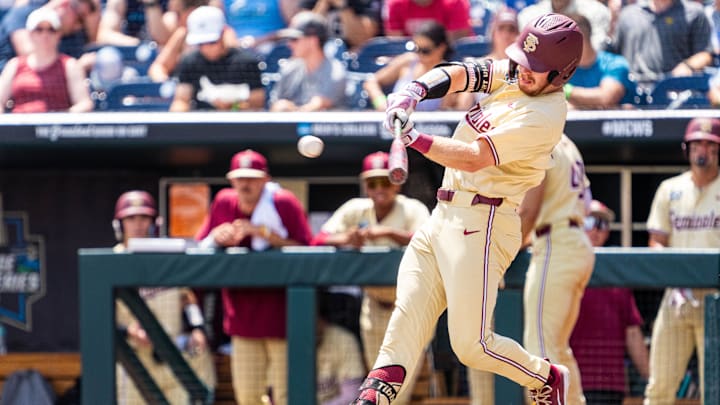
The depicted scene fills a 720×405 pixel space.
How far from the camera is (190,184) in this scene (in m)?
9.03

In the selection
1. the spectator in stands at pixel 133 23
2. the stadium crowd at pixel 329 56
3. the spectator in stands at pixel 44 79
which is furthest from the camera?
the spectator in stands at pixel 133 23

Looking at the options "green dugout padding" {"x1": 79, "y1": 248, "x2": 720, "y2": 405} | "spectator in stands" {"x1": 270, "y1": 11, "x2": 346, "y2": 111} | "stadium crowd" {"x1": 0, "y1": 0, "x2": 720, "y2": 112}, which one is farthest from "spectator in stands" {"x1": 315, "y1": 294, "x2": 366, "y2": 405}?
"stadium crowd" {"x1": 0, "y1": 0, "x2": 720, "y2": 112}

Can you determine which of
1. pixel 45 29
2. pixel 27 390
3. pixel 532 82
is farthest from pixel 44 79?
pixel 532 82

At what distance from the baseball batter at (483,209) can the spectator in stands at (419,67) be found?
2738mm

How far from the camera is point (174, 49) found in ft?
29.0

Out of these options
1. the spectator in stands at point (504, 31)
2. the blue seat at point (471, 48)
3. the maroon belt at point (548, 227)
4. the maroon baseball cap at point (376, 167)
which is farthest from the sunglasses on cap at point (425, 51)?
the maroon belt at point (548, 227)

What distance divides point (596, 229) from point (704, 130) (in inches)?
35.1

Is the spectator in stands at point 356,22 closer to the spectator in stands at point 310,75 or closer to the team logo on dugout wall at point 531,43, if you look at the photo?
the spectator in stands at point 310,75

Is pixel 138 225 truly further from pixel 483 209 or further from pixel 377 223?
pixel 483 209

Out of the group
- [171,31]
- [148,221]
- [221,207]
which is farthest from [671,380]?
[171,31]

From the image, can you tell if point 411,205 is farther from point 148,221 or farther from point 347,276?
point 148,221

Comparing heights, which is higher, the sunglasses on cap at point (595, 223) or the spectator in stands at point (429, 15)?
the spectator in stands at point (429, 15)

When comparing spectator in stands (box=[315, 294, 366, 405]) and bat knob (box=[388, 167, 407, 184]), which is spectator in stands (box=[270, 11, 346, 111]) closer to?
spectator in stands (box=[315, 294, 366, 405])

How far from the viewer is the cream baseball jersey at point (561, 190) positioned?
20.4 feet
